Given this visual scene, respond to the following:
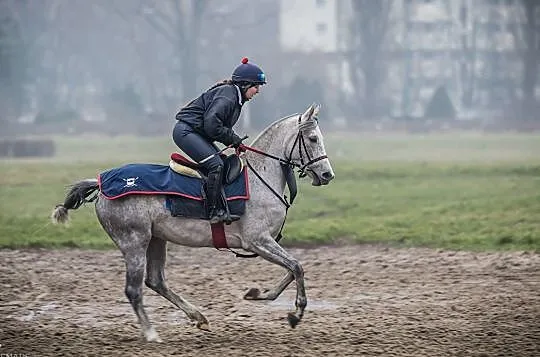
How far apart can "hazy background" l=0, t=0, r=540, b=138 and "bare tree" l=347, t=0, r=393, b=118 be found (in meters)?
0.10

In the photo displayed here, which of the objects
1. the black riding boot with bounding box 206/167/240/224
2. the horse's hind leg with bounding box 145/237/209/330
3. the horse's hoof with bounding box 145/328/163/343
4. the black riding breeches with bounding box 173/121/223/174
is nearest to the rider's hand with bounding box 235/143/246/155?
the black riding breeches with bounding box 173/121/223/174

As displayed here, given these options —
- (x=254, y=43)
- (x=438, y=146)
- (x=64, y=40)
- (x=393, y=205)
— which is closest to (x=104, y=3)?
(x=64, y=40)

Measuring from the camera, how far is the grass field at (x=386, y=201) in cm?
2002

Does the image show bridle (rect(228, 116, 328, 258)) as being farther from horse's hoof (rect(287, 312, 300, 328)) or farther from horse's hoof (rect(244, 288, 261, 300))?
horse's hoof (rect(287, 312, 300, 328))

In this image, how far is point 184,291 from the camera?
14367 millimetres

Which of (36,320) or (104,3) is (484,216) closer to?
(36,320)

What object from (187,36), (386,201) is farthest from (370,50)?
(386,201)

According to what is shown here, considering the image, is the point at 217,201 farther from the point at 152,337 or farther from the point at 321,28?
the point at 321,28

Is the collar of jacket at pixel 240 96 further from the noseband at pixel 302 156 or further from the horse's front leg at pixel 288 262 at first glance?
the horse's front leg at pixel 288 262

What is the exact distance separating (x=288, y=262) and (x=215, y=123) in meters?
1.66

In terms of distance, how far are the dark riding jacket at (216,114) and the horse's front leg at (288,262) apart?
3.77 ft

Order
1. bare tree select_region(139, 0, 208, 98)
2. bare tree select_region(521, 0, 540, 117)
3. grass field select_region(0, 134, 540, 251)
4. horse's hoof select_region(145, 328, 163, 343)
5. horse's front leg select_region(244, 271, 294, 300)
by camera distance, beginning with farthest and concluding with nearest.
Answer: bare tree select_region(139, 0, 208, 98) → bare tree select_region(521, 0, 540, 117) → grass field select_region(0, 134, 540, 251) → horse's front leg select_region(244, 271, 294, 300) → horse's hoof select_region(145, 328, 163, 343)

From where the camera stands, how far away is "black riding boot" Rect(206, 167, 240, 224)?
441 inches

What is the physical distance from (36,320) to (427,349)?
469 centimetres
